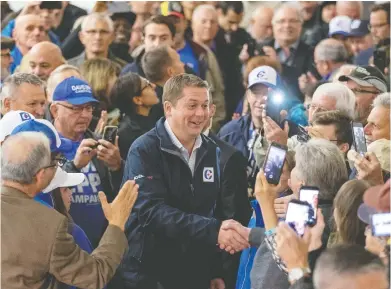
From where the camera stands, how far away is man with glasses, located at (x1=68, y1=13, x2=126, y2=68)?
9.72 meters

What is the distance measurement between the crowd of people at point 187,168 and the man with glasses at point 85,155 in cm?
1

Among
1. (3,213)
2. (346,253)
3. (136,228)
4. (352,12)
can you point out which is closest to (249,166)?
(136,228)

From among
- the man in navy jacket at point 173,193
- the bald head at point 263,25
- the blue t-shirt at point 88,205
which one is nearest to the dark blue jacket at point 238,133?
the blue t-shirt at point 88,205

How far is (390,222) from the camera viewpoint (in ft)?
14.0

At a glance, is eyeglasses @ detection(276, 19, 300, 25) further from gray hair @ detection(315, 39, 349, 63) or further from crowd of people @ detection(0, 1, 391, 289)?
gray hair @ detection(315, 39, 349, 63)

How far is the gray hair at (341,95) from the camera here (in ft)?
23.5

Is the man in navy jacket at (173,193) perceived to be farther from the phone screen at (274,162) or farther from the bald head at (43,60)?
the bald head at (43,60)

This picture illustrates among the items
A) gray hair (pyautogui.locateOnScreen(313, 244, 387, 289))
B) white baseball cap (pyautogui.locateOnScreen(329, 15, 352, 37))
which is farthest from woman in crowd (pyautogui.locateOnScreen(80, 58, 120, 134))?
gray hair (pyautogui.locateOnScreen(313, 244, 387, 289))

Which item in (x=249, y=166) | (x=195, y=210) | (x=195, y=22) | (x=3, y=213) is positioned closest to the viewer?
(x=3, y=213)

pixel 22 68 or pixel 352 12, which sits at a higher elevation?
pixel 352 12

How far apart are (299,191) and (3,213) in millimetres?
1461

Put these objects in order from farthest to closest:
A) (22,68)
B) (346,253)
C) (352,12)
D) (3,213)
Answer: (352,12), (22,68), (3,213), (346,253)

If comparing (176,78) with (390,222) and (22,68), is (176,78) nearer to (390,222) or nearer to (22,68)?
(390,222)

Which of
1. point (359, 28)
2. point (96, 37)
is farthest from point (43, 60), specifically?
point (359, 28)
